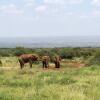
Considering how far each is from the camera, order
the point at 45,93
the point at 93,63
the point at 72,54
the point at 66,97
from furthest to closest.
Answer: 1. the point at 72,54
2. the point at 93,63
3. the point at 45,93
4. the point at 66,97

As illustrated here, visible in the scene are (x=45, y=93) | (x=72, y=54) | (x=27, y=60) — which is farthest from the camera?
(x=72, y=54)

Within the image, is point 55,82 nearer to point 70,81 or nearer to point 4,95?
point 70,81

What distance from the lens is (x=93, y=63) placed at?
33.7 m

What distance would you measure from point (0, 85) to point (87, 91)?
501cm

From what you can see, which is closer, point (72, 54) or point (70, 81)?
point (70, 81)

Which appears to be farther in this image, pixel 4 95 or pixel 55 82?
pixel 55 82

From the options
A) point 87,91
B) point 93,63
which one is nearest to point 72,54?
point 93,63

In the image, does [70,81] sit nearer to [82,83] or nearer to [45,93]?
[82,83]

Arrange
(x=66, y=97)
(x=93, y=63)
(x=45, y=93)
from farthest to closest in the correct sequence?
1. (x=93, y=63)
2. (x=45, y=93)
3. (x=66, y=97)

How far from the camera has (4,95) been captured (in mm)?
12883

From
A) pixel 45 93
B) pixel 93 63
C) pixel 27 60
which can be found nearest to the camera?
pixel 45 93

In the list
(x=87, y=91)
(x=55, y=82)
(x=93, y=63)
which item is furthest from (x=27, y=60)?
(x=87, y=91)

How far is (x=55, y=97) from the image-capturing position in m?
12.6

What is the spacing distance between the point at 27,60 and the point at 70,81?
1375 centimetres
